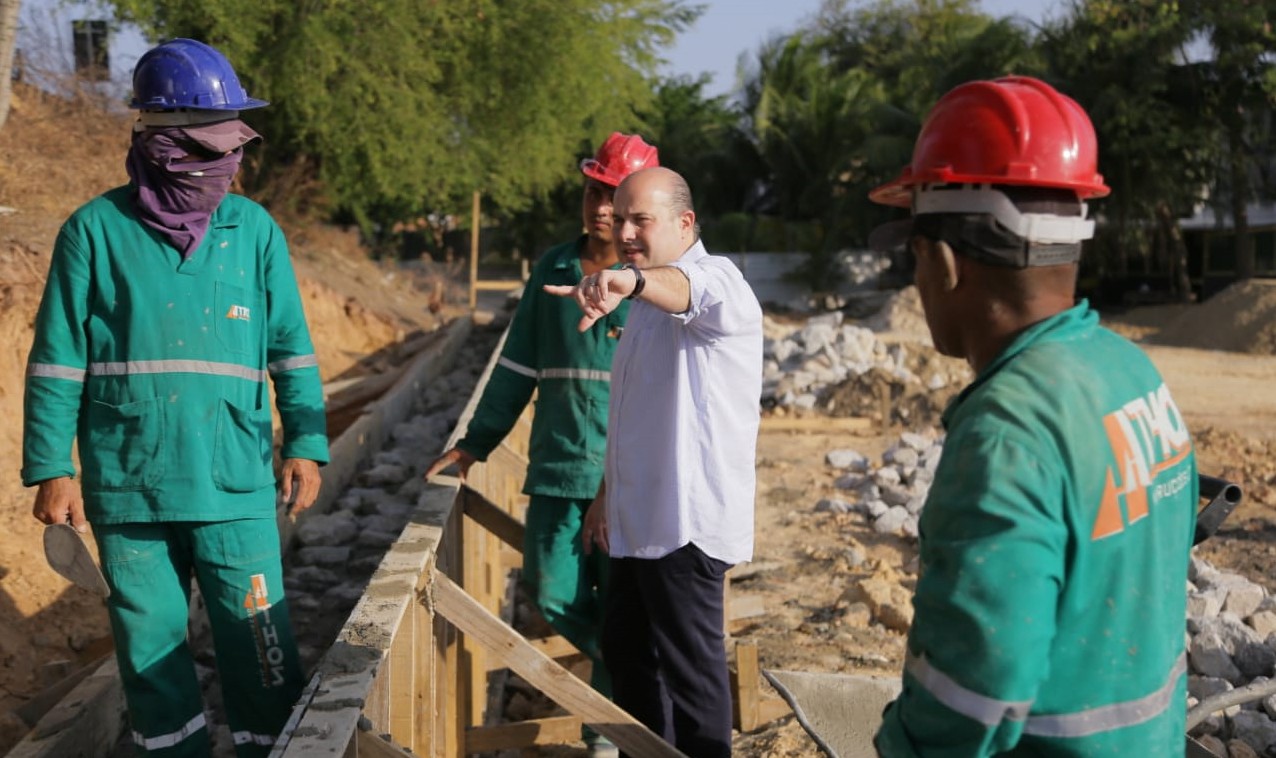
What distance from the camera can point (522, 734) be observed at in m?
4.60

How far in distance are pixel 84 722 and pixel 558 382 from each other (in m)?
1.89

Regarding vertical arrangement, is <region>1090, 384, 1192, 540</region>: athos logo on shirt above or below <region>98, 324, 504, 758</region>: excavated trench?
above

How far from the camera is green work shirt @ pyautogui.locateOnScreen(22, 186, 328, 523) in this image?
11.0 feet

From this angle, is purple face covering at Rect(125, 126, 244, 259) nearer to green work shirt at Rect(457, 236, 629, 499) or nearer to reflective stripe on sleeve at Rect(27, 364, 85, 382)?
reflective stripe on sleeve at Rect(27, 364, 85, 382)

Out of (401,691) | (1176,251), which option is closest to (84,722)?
(401,691)

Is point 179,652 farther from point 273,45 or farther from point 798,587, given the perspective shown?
point 273,45

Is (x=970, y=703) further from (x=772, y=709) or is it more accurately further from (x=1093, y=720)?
(x=772, y=709)

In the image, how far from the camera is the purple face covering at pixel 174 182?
341 centimetres

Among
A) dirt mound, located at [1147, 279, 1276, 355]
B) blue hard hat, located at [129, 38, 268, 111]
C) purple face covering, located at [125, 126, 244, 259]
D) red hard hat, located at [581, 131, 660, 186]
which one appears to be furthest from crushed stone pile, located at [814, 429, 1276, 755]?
dirt mound, located at [1147, 279, 1276, 355]

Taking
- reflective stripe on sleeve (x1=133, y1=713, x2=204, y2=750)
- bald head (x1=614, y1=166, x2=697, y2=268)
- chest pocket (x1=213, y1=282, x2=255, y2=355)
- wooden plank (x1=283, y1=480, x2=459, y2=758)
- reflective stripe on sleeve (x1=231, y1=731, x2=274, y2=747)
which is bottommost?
reflective stripe on sleeve (x1=231, y1=731, x2=274, y2=747)

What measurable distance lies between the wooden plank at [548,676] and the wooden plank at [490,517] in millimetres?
1044

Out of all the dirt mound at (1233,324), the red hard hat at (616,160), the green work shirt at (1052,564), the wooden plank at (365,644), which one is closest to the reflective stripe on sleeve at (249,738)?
the wooden plank at (365,644)

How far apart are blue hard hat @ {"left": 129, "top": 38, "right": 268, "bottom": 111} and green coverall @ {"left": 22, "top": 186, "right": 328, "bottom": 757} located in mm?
275

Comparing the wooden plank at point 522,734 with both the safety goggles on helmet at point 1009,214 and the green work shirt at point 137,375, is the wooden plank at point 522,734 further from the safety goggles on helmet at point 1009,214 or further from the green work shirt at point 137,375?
the safety goggles on helmet at point 1009,214
